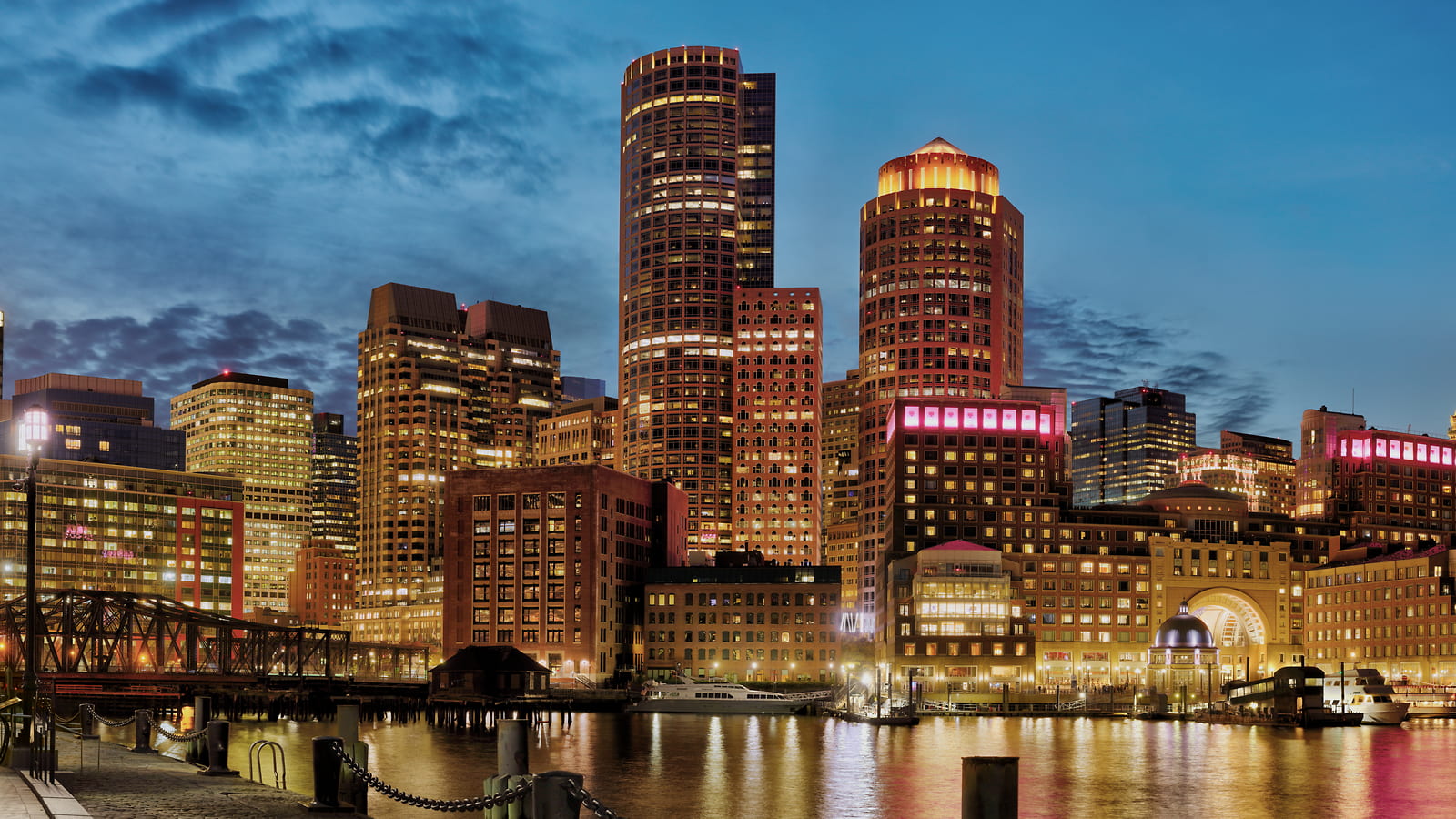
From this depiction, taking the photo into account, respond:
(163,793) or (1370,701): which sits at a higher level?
(163,793)

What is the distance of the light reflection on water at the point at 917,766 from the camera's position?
8388 centimetres

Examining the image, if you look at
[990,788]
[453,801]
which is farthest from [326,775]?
[990,788]

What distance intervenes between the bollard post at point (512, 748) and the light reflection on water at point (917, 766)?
98.5 ft

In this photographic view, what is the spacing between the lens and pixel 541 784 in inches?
1265

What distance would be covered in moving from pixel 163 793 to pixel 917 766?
70186 millimetres

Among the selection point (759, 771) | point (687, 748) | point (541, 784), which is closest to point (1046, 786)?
point (759, 771)

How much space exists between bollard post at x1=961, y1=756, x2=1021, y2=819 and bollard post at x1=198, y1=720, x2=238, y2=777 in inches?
1464

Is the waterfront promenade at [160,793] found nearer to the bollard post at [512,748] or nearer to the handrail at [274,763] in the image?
the handrail at [274,763]

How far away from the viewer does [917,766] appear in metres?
110

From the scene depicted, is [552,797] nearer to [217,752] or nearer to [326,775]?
[326,775]

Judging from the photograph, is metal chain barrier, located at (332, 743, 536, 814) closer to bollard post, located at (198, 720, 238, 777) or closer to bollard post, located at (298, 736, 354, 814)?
bollard post, located at (298, 736, 354, 814)

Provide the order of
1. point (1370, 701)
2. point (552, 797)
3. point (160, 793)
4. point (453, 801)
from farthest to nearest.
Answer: point (1370, 701) → point (160, 793) → point (453, 801) → point (552, 797)

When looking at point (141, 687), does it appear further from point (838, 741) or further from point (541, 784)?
point (541, 784)

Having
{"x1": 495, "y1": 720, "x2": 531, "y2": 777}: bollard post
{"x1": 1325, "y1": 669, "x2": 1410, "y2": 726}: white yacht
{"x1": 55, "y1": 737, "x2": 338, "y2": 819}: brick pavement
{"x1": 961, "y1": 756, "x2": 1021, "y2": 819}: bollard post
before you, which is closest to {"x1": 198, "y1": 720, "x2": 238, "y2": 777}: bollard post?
{"x1": 55, "y1": 737, "x2": 338, "y2": 819}: brick pavement
